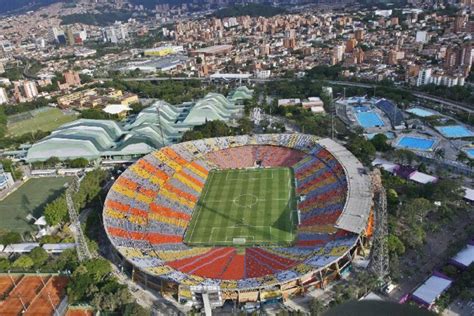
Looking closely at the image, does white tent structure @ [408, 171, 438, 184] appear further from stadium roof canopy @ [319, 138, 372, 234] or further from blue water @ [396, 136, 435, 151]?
blue water @ [396, 136, 435, 151]

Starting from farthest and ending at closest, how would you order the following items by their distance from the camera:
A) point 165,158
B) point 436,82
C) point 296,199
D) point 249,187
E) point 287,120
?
point 436,82, point 287,120, point 165,158, point 249,187, point 296,199

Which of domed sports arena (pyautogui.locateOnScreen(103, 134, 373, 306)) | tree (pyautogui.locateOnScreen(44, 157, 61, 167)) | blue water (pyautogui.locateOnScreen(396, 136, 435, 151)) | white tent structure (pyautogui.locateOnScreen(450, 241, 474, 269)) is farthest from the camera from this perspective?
tree (pyautogui.locateOnScreen(44, 157, 61, 167))

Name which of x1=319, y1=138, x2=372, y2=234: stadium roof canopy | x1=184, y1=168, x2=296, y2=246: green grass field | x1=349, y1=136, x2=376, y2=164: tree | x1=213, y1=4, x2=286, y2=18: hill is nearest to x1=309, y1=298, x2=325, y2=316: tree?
x1=319, y1=138, x2=372, y2=234: stadium roof canopy

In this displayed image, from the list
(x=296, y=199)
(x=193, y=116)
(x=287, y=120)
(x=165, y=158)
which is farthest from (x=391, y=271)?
(x=193, y=116)

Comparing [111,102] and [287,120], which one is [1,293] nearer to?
[287,120]

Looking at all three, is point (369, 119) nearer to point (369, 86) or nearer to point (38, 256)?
point (369, 86)

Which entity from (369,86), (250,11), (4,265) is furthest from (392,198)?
(250,11)
